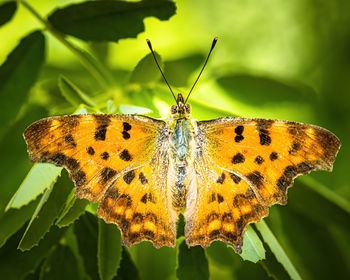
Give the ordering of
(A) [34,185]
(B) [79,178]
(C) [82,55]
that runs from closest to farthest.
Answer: (A) [34,185]
(B) [79,178]
(C) [82,55]

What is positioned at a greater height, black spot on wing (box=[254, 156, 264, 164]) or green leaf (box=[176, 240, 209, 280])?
black spot on wing (box=[254, 156, 264, 164])

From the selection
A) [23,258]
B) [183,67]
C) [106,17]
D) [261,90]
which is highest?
[183,67]

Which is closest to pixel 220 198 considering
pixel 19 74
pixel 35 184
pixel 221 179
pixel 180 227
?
pixel 221 179

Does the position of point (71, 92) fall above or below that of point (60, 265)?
above

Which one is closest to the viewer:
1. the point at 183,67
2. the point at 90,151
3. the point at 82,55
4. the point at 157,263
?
the point at 90,151

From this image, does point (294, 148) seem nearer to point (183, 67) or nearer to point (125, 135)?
point (125, 135)

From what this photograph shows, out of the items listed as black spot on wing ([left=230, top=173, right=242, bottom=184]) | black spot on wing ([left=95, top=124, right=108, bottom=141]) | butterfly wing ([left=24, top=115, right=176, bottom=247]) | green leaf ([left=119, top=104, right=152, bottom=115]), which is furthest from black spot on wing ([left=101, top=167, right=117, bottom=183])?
black spot on wing ([left=230, top=173, right=242, bottom=184])

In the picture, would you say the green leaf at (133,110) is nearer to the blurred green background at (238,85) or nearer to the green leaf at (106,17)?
the blurred green background at (238,85)

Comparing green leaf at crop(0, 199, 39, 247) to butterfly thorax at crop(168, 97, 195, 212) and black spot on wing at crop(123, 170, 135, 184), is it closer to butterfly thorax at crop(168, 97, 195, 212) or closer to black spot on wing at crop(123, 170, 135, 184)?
black spot on wing at crop(123, 170, 135, 184)
